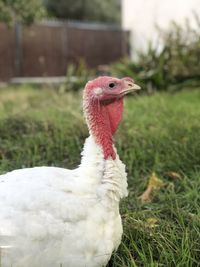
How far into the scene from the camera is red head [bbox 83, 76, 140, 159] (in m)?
2.59

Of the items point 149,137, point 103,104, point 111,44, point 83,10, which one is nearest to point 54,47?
point 111,44

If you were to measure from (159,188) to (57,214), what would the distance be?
1505 mm

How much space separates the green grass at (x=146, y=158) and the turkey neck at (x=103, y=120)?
560 millimetres

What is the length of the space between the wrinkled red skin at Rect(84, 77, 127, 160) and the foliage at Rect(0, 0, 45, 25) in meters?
5.56

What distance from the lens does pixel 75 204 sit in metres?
2.40

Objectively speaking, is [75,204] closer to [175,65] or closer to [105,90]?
[105,90]

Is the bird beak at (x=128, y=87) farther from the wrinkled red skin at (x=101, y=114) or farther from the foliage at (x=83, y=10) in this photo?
the foliage at (x=83, y=10)

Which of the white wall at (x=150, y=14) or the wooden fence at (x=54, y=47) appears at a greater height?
the white wall at (x=150, y=14)

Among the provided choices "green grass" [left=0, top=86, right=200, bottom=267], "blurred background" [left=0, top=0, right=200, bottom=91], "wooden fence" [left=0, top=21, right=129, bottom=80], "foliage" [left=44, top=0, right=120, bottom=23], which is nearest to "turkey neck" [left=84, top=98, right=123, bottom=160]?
"green grass" [left=0, top=86, right=200, bottom=267]

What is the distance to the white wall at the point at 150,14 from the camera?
35.2 ft

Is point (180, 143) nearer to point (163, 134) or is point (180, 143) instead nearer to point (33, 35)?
point (163, 134)

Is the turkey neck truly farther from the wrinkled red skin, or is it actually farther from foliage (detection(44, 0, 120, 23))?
foliage (detection(44, 0, 120, 23))

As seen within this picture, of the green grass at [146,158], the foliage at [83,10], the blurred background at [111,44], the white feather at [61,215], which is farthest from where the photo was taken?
the foliage at [83,10]

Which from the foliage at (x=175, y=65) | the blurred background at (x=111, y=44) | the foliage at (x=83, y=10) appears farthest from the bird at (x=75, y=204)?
the foliage at (x=83, y=10)
